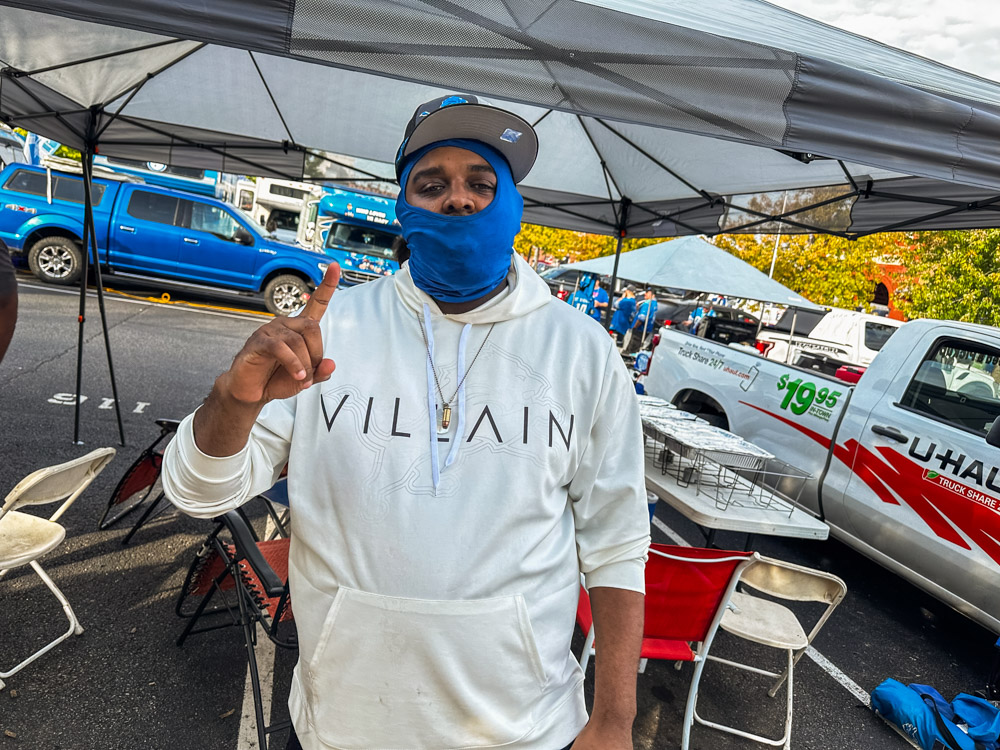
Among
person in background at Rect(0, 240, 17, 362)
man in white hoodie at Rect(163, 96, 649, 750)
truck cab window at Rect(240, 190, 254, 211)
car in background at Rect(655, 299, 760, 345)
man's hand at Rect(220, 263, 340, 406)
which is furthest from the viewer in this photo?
truck cab window at Rect(240, 190, 254, 211)

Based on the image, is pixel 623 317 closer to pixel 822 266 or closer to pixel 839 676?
pixel 822 266

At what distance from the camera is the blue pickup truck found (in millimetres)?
11211

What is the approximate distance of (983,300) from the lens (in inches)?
449

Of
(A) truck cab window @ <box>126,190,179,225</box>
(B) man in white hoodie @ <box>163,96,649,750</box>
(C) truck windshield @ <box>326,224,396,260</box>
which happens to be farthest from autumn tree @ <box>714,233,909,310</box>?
(B) man in white hoodie @ <box>163,96,649,750</box>

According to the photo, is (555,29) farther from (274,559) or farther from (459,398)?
(274,559)

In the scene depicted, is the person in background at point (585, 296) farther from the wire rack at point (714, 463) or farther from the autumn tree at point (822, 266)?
the wire rack at point (714, 463)

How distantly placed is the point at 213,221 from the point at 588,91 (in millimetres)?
12085

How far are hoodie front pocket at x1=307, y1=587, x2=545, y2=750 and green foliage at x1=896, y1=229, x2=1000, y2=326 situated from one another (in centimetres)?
1309

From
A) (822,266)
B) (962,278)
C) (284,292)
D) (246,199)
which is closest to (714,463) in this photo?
(962,278)

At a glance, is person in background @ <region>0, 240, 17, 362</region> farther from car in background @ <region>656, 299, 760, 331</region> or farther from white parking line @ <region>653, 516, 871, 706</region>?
car in background @ <region>656, 299, 760, 331</region>

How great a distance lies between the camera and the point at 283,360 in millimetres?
1025

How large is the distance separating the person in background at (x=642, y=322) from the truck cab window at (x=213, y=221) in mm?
9158

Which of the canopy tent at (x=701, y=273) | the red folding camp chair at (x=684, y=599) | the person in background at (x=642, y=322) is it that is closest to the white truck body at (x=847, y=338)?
the person in background at (x=642, y=322)

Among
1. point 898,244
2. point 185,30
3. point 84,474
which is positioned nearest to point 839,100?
point 185,30
